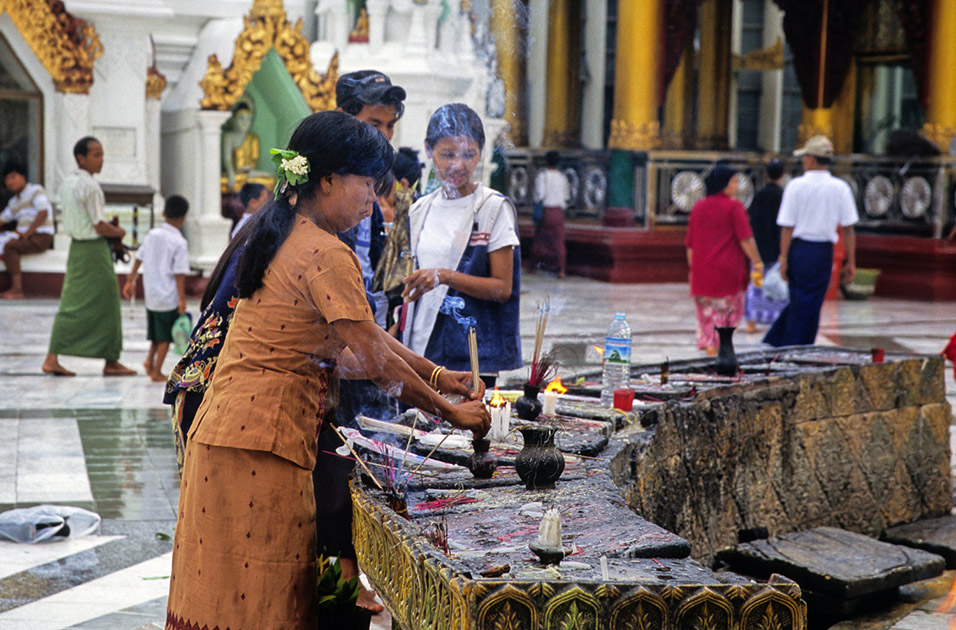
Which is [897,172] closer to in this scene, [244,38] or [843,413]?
[244,38]

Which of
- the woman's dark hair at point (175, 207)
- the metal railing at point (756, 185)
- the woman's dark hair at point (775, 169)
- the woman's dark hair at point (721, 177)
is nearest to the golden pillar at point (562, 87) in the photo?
the metal railing at point (756, 185)

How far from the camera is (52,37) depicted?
12.7 m

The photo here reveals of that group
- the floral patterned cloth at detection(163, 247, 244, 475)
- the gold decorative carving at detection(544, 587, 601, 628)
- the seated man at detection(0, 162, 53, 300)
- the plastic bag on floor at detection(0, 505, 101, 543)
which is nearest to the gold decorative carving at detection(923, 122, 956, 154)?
the seated man at detection(0, 162, 53, 300)

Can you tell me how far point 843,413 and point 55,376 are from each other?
5.42 meters

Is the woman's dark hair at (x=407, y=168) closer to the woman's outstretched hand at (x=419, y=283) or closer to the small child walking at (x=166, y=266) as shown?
the woman's outstretched hand at (x=419, y=283)

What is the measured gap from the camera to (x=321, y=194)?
111 inches

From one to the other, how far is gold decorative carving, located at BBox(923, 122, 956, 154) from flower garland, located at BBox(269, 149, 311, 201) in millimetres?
13699

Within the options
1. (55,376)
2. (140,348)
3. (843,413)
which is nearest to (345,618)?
(843,413)

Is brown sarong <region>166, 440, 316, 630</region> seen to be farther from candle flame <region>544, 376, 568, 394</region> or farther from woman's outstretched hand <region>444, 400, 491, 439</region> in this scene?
candle flame <region>544, 376, 568, 394</region>

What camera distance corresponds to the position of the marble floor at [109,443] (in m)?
4.23

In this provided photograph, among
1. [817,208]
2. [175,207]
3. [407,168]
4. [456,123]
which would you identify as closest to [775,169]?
[817,208]

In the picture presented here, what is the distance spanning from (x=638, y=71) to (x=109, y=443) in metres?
11.1

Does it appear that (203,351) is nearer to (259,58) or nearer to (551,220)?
(259,58)

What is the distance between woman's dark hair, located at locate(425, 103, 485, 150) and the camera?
400 cm
